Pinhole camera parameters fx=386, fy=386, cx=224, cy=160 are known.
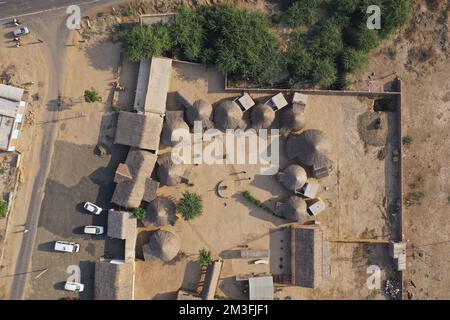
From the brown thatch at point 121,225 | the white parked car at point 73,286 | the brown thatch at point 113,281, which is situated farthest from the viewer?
the white parked car at point 73,286

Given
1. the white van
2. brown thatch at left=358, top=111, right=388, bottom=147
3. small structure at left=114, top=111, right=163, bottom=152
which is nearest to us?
small structure at left=114, top=111, right=163, bottom=152

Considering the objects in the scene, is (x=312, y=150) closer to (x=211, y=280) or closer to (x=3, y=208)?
(x=211, y=280)

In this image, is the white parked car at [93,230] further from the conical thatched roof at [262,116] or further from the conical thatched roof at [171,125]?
the conical thatched roof at [262,116]

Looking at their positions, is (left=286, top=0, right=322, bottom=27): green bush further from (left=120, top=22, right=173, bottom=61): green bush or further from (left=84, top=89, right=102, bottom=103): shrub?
(left=84, top=89, right=102, bottom=103): shrub

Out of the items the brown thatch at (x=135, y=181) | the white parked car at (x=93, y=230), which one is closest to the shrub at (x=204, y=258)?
the brown thatch at (x=135, y=181)

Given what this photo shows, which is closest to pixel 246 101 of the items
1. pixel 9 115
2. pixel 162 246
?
pixel 162 246

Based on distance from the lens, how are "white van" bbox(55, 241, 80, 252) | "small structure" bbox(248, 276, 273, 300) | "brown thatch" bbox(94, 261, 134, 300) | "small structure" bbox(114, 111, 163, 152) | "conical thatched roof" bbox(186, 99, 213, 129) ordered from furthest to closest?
"small structure" bbox(248, 276, 273, 300), "white van" bbox(55, 241, 80, 252), "conical thatched roof" bbox(186, 99, 213, 129), "small structure" bbox(114, 111, 163, 152), "brown thatch" bbox(94, 261, 134, 300)

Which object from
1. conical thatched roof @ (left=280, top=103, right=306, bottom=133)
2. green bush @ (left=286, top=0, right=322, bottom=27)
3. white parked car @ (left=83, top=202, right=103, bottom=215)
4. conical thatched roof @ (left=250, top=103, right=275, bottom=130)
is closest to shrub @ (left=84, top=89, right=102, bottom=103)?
white parked car @ (left=83, top=202, right=103, bottom=215)

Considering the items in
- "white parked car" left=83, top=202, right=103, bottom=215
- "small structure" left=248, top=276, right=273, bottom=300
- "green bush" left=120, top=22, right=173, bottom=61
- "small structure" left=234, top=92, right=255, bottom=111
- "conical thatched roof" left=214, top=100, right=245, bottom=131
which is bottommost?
"small structure" left=248, top=276, right=273, bottom=300
